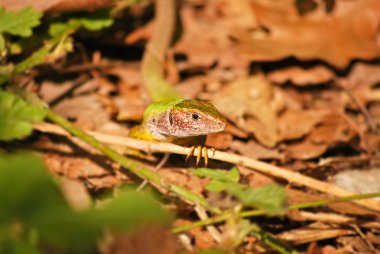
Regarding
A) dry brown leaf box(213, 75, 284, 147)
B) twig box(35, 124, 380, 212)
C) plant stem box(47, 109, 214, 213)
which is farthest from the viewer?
dry brown leaf box(213, 75, 284, 147)

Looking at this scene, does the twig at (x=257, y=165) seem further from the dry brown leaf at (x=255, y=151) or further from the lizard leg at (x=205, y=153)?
the dry brown leaf at (x=255, y=151)

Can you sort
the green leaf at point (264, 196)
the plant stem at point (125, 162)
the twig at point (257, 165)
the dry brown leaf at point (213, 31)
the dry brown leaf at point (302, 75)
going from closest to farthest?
1. the green leaf at point (264, 196)
2. the plant stem at point (125, 162)
3. the twig at point (257, 165)
4. the dry brown leaf at point (302, 75)
5. the dry brown leaf at point (213, 31)

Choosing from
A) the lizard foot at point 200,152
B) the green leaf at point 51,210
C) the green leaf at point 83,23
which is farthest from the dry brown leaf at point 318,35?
the green leaf at point 51,210

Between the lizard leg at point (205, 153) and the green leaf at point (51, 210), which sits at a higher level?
the green leaf at point (51, 210)

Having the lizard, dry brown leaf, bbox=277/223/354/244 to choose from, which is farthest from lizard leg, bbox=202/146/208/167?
dry brown leaf, bbox=277/223/354/244

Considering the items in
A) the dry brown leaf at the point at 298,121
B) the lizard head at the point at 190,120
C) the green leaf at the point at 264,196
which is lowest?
the dry brown leaf at the point at 298,121

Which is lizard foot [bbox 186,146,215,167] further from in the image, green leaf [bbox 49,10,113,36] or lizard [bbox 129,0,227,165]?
green leaf [bbox 49,10,113,36]

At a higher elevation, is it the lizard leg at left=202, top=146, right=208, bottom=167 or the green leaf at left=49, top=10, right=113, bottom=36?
the green leaf at left=49, top=10, right=113, bottom=36
